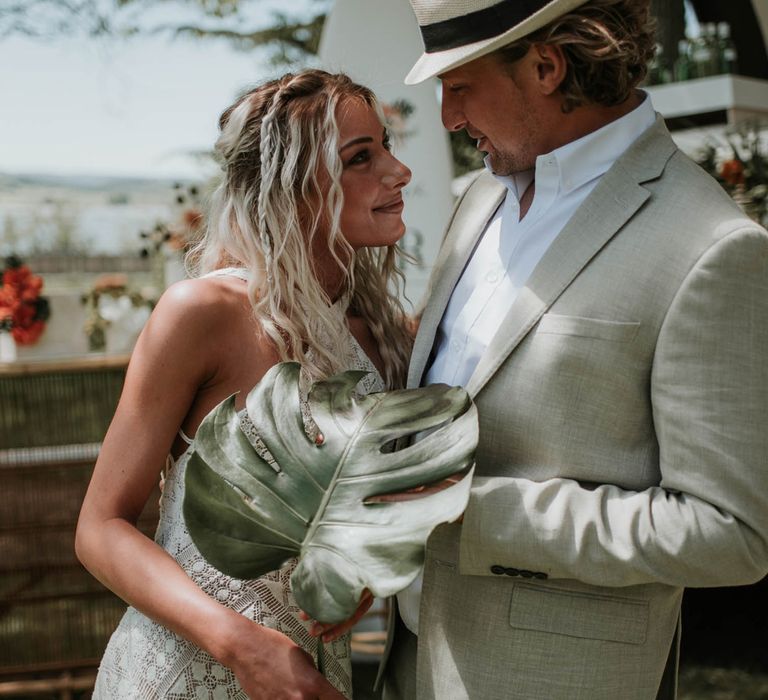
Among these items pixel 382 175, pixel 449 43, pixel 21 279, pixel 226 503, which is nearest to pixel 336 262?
pixel 382 175

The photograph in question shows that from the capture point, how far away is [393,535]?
3.76ft

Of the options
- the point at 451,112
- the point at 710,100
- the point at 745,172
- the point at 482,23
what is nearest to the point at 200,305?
the point at 451,112

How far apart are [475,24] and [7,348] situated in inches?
122

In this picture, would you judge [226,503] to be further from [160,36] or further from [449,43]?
[160,36]

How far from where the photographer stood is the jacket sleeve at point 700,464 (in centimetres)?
125

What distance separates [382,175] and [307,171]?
0.13 meters

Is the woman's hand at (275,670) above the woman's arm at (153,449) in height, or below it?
below

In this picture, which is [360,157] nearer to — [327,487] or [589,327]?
[589,327]

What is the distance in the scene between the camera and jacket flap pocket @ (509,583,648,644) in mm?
1365

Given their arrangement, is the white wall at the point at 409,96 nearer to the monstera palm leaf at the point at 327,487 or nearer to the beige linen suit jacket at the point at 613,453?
the beige linen suit jacket at the point at 613,453

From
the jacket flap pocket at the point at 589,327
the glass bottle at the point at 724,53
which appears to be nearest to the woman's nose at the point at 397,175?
the jacket flap pocket at the point at 589,327

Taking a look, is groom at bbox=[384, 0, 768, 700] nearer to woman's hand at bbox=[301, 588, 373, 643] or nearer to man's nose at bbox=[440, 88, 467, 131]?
man's nose at bbox=[440, 88, 467, 131]

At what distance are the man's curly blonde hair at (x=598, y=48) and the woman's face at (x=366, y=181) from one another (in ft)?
1.05

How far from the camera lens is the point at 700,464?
4.11 feet
